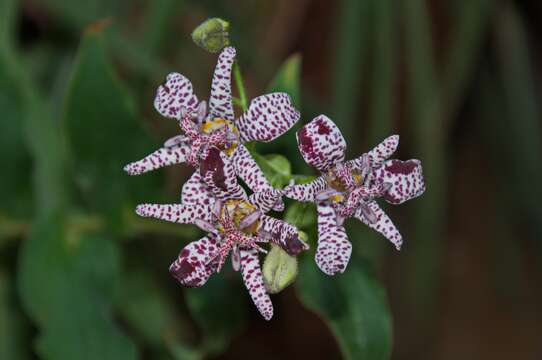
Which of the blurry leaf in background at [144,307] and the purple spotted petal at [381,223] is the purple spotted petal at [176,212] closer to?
the purple spotted petal at [381,223]

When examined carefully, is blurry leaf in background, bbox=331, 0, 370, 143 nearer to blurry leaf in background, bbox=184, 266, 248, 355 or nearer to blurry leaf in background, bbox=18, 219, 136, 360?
blurry leaf in background, bbox=184, 266, 248, 355

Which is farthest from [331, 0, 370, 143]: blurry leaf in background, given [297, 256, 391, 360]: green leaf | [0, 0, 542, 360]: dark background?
[297, 256, 391, 360]: green leaf

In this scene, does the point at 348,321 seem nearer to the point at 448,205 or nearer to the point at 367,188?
the point at 367,188

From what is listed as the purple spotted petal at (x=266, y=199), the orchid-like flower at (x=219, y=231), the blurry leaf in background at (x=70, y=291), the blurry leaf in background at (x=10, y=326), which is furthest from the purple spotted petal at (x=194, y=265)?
the blurry leaf in background at (x=10, y=326)

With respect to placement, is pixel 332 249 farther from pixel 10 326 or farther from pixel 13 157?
pixel 10 326

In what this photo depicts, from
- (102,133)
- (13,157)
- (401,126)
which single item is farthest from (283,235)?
(401,126)

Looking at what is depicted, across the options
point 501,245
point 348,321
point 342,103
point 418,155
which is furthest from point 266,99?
point 501,245
